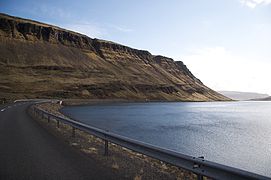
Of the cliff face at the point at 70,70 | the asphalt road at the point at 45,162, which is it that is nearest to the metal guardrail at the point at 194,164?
the asphalt road at the point at 45,162

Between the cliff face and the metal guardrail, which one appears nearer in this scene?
the metal guardrail

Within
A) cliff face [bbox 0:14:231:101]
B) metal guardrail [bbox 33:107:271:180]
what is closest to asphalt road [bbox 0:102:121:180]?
metal guardrail [bbox 33:107:271:180]

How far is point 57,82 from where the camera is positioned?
128 metres

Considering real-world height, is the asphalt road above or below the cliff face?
below

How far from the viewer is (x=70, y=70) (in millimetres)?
146625

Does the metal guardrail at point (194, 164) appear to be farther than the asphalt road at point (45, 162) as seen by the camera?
No

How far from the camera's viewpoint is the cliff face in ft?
399

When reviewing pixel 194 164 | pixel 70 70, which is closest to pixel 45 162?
pixel 194 164

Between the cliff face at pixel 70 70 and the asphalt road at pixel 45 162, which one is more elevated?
the cliff face at pixel 70 70

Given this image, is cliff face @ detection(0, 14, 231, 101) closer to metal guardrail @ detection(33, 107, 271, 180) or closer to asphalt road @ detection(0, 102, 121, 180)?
asphalt road @ detection(0, 102, 121, 180)

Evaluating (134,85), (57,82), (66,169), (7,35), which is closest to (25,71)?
(57,82)

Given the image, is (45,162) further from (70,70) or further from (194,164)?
(70,70)

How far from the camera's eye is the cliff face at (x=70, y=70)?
4783 inches

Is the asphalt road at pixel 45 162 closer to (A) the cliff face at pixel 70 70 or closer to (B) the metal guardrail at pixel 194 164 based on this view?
(B) the metal guardrail at pixel 194 164
